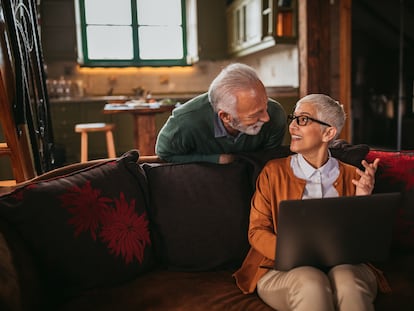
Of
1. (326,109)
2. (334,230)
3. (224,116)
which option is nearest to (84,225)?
(224,116)

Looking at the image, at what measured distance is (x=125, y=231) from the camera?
4.76 ft

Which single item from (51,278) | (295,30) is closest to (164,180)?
(51,278)

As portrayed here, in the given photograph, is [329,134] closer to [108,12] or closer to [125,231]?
[125,231]

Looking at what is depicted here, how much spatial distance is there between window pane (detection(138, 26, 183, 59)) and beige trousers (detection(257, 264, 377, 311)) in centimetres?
583

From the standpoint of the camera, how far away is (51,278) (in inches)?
51.7

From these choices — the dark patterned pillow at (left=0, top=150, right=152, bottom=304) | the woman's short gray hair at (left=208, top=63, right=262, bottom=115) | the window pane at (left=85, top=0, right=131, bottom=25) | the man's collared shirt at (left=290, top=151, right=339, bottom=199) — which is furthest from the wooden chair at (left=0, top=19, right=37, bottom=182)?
the window pane at (left=85, top=0, right=131, bottom=25)

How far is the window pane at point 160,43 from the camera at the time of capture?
21.9 ft

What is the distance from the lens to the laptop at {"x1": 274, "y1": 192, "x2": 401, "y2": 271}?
1.19m

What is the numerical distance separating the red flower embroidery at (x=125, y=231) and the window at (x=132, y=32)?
212 inches

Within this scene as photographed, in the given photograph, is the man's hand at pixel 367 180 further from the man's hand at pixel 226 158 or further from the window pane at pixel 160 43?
the window pane at pixel 160 43

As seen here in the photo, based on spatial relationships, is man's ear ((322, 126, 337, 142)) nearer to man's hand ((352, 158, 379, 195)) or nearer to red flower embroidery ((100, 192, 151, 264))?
man's hand ((352, 158, 379, 195))

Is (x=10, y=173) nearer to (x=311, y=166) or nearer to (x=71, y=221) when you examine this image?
(x=71, y=221)

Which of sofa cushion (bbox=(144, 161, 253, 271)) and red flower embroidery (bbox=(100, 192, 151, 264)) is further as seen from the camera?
sofa cushion (bbox=(144, 161, 253, 271))

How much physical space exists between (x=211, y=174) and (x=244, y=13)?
4.72m
